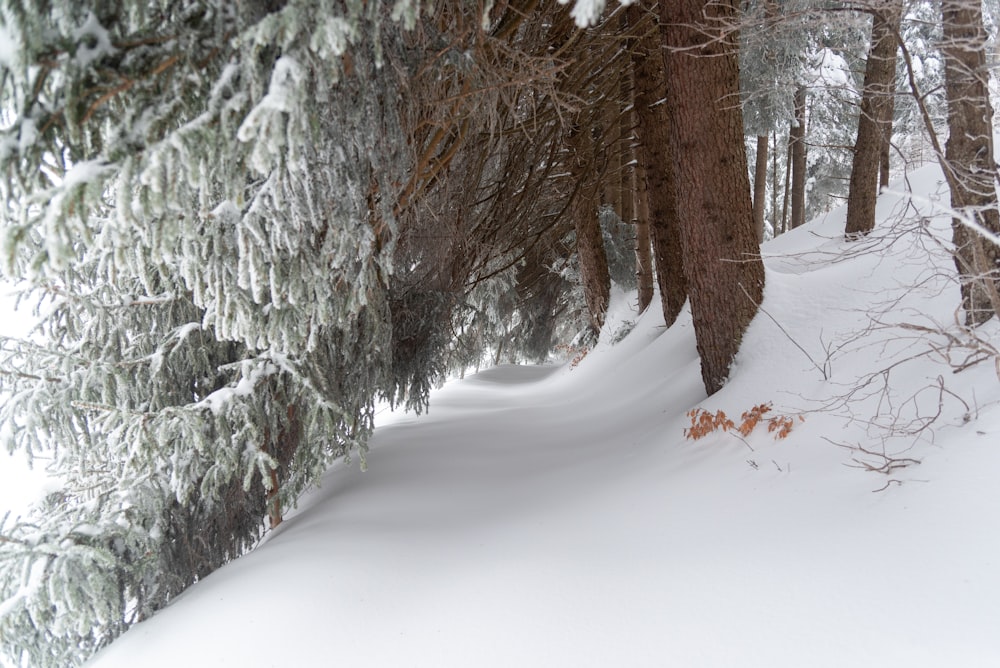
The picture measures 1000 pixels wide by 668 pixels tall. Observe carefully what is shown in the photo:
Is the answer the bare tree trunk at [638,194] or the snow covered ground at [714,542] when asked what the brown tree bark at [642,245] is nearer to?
the bare tree trunk at [638,194]

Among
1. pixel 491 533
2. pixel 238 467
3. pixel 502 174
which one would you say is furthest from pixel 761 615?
pixel 502 174

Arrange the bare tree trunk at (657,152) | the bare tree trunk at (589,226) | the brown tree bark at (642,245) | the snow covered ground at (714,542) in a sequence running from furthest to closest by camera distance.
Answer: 1. the brown tree bark at (642,245)
2. the bare tree trunk at (589,226)
3. the bare tree trunk at (657,152)
4. the snow covered ground at (714,542)

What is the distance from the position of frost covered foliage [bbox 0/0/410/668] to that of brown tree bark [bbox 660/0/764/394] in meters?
2.30

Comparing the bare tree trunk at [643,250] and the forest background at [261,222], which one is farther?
the bare tree trunk at [643,250]

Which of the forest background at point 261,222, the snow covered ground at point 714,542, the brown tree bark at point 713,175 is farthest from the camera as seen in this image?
the brown tree bark at point 713,175

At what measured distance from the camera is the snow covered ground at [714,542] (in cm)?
228

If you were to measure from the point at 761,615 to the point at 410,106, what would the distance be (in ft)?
9.66

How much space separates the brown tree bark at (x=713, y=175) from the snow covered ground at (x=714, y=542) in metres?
0.26

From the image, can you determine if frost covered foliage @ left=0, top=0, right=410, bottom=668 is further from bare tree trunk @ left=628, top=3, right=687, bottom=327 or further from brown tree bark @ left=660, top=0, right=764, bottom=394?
bare tree trunk @ left=628, top=3, right=687, bottom=327

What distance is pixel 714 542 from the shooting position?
2938 millimetres

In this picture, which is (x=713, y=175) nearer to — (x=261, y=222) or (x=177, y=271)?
(x=261, y=222)

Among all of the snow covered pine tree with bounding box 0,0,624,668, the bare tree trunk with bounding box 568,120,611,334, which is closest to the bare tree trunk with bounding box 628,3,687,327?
the bare tree trunk with bounding box 568,120,611,334

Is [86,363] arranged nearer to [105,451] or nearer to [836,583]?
[105,451]

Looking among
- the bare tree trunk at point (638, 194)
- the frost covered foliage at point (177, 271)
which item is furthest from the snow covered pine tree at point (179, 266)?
the bare tree trunk at point (638, 194)
